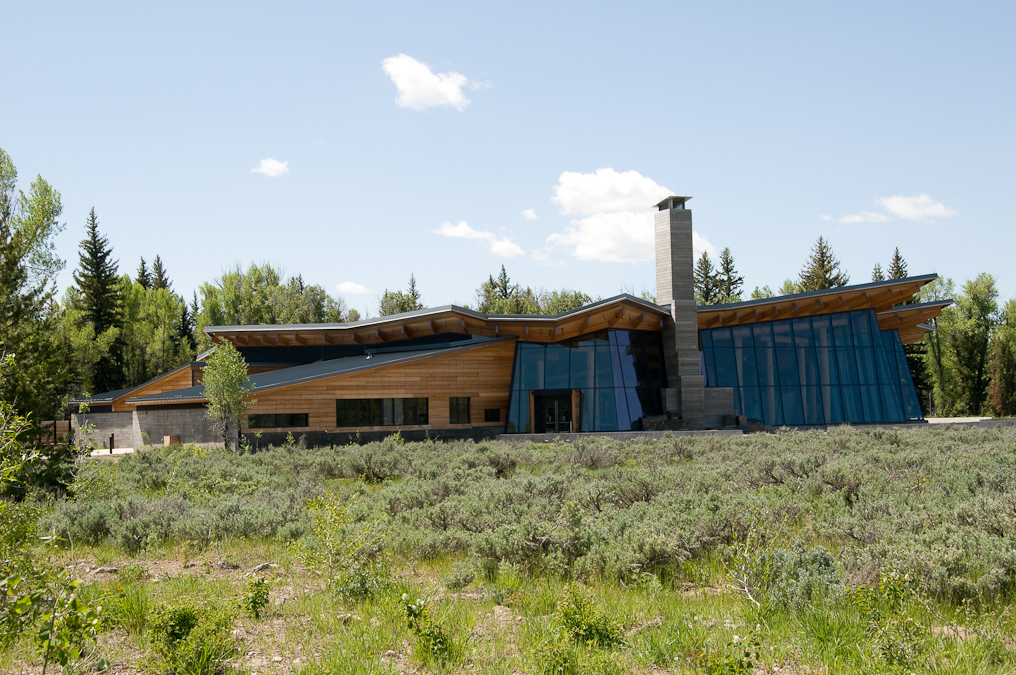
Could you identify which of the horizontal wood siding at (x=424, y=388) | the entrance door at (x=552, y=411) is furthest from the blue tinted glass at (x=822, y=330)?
the horizontal wood siding at (x=424, y=388)

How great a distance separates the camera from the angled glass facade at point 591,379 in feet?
97.0

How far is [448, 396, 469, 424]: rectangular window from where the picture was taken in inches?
1161

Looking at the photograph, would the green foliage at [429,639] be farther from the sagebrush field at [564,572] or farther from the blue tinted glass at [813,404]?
the blue tinted glass at [813,404]

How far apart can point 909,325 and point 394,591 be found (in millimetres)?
37735

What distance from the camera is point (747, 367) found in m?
32.8

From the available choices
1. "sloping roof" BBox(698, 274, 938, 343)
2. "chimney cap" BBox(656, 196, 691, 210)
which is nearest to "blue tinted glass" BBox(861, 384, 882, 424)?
"sloping roof" BBox(698, 274, 938, 343)

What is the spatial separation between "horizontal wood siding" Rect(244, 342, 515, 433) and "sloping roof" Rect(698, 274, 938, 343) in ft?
32.2

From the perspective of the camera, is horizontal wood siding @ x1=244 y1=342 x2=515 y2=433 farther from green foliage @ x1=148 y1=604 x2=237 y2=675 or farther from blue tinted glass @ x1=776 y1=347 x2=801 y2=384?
green foliage @ x1=148 y1=604 x2=237 y2=675

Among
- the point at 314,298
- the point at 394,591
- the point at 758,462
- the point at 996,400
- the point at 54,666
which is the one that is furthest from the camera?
the point at 314,298

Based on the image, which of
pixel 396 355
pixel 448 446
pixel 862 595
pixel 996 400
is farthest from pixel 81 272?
pixel 996 400

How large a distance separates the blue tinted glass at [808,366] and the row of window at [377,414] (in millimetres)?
15982

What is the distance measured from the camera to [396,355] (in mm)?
31109

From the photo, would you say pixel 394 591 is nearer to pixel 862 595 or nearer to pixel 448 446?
pixel 862 595

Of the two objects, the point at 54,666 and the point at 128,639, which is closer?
the point at 54,666
